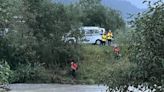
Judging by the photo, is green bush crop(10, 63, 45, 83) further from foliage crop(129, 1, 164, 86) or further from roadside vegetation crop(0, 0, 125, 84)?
foliage crop(129, 1, 164, 86)

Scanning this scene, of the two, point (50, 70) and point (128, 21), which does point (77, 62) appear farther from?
point (128, 21)

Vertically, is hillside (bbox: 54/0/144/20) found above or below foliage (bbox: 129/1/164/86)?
above

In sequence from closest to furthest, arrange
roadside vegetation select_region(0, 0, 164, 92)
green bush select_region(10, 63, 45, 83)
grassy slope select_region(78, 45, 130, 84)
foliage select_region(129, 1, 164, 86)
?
foliage select_region(129, 1, 164, 86), green bush select_region(10, 63, 45, 83), roadside vegetation select_region(0, 0, 164, 92), grassy slope select_region(78, 45, 130, 84)

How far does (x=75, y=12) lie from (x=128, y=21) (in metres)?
33.6

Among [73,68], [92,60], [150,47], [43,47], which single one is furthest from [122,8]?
[150,47]

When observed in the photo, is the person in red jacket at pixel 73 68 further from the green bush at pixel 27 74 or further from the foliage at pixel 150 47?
the foliage at pixel 150 47

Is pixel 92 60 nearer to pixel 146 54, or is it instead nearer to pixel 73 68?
pixel 73 68

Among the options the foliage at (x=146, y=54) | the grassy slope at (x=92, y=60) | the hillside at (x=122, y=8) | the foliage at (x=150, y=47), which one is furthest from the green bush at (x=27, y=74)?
the foliage at (x=150, y=47)

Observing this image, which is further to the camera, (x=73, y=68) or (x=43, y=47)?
(x=43, y=47)

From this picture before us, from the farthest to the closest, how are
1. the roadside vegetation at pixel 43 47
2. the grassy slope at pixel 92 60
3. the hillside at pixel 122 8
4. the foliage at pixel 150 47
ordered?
the grassy slope at pixel 92 60 < the roadside vegetation at pixel 43 47 < the hillside at pixel 122 8 < the foliage at pixel 150 47

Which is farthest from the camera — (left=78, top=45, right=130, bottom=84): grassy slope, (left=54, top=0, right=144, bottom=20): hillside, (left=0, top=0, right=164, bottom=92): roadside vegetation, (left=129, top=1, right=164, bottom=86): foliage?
(left=78, top=45, right=130, bottom=84): grassy slope

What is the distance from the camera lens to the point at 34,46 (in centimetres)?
4022

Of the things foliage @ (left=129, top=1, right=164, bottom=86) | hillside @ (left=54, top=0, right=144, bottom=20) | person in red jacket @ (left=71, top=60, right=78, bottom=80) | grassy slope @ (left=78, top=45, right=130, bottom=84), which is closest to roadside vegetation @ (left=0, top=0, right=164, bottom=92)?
grassy slope @ (left=78, top=45, right=130, bottom=84)

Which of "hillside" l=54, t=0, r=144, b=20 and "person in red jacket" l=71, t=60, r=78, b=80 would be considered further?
"person in red jacket" l=71, t=60, r=78, b=80
